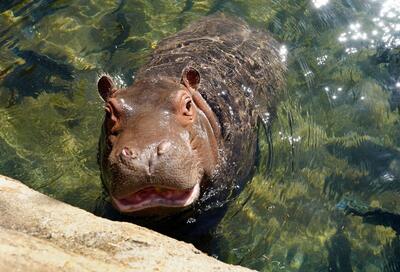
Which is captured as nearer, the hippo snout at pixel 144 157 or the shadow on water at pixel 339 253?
the hippo snout at pixel 144 157

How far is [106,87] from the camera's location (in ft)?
17.5

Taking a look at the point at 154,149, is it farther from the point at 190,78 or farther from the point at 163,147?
the point at 190,78

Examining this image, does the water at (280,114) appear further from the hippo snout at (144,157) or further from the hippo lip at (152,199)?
the hippo snout at (144,157)

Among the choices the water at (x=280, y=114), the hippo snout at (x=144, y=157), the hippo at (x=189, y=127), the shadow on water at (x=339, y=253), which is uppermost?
the hippo snout at (x=144, y=157)

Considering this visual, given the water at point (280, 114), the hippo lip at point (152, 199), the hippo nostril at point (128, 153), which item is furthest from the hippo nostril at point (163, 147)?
the water at point (280, 114)

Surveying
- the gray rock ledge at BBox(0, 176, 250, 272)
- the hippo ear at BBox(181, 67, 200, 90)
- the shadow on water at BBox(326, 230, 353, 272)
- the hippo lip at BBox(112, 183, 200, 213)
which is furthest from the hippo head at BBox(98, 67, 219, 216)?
the shadow on water at BBox(326, 230, 353, 272)

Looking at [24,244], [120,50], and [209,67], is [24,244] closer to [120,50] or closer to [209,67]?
[209,67]

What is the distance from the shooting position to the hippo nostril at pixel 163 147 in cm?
434

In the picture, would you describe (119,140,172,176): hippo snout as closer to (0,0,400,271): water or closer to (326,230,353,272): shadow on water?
(0,0,400,271): water

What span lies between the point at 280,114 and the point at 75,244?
14.0 ft

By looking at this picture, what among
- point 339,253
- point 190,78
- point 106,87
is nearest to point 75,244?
point 106,87

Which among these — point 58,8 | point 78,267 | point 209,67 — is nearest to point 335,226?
point 209,67

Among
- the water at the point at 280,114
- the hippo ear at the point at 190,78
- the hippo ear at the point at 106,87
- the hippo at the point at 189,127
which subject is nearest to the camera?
the hippo at the point at 189,127

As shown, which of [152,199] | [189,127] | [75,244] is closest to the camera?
[75,244]
